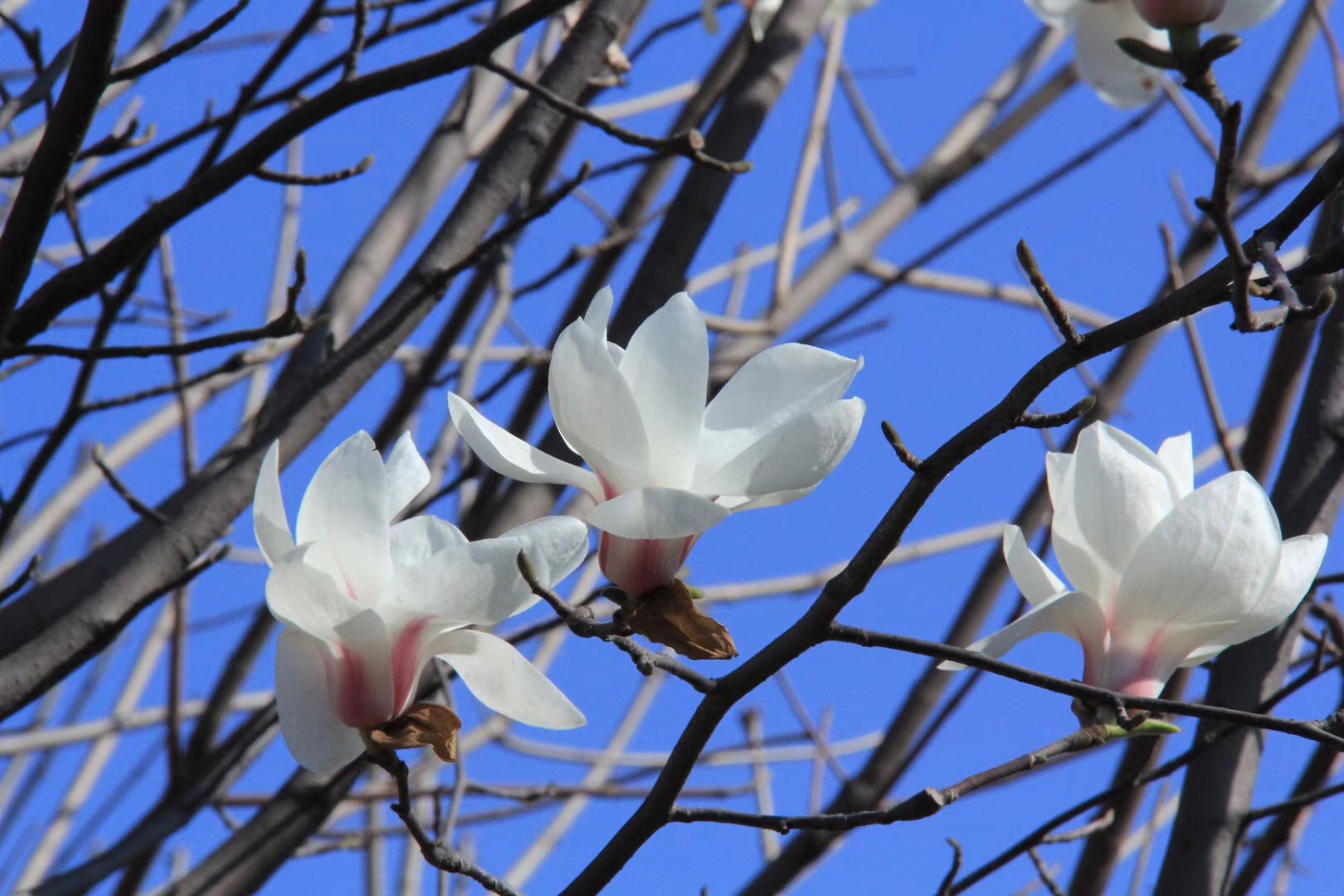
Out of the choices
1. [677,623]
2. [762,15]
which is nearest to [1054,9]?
[762,15]

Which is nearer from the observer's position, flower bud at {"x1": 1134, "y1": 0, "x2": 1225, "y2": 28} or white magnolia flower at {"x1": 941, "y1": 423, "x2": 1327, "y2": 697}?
white magnolia flower at {"x1": 941, "y1": 423, "x2": 1327, "y2": 697}

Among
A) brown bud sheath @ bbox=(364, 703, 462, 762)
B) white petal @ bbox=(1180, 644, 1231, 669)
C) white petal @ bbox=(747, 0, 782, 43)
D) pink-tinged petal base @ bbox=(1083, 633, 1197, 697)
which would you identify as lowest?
brown bud sheath @ bbox=(364, 703, 462, 762)

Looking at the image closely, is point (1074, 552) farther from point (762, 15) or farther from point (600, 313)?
point (762, 15)

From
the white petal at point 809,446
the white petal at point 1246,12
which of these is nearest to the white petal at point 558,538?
the white petal at point 809,446

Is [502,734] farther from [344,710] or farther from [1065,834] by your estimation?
[344,710]

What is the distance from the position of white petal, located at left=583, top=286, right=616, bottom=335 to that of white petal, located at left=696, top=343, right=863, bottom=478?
67 mm

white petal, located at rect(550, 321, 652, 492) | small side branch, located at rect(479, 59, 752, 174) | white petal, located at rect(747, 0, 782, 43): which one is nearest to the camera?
white petal, located at rect(550, 321, 652, 492)

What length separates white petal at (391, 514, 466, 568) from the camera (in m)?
0.72

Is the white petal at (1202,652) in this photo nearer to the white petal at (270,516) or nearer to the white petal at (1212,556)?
the white petal at (1212,556)

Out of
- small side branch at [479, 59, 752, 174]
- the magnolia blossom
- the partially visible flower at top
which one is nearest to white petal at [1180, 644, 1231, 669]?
small side branch at [479, 59, 752, 174]

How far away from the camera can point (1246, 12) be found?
44.8 inches

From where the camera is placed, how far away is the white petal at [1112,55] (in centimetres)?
130

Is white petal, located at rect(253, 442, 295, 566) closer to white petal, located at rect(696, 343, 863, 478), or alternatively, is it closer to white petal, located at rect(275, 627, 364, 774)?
white petal, located at rect(275, 627, 364, 774)

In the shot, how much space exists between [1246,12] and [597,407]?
2.48ft
